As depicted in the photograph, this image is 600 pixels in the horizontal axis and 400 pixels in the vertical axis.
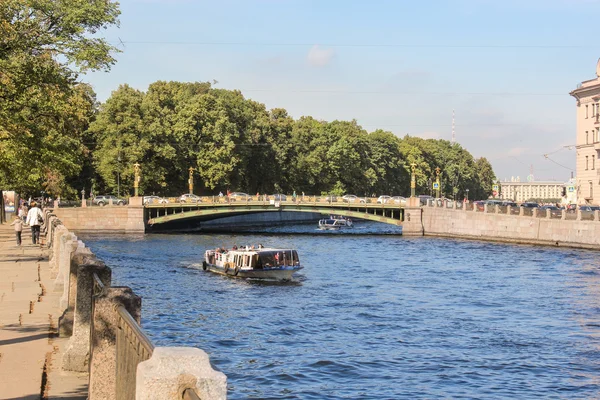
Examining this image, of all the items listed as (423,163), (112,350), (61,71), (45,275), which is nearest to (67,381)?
(112,350)

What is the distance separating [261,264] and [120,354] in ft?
123


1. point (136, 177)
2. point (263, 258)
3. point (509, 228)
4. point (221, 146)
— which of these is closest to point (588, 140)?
point (509, 228)

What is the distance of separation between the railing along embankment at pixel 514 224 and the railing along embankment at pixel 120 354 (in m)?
52.4

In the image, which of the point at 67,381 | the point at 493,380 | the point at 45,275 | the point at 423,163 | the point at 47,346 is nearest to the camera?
the point at 67,381

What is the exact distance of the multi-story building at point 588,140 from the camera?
8725 cm

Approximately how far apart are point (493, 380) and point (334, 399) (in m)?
4.24

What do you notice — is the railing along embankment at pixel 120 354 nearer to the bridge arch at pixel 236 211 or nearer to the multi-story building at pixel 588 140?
the bridge arch at pixel 236 211

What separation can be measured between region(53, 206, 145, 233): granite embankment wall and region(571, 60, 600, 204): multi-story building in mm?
43585

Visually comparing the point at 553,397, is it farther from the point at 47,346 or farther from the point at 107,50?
the point at 107,50

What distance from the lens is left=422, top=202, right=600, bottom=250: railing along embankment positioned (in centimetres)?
6330

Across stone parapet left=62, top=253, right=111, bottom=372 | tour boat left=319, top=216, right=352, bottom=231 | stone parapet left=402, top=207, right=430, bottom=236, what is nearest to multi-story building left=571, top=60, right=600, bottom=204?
stone parapet left=402, top=207, right=430, bottom=236

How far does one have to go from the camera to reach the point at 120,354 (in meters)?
8.14

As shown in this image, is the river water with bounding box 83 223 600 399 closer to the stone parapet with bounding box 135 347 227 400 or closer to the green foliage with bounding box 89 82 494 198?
the stone parapet with bounding box 135 347 227 400

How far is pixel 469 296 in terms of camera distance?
37.2 meters
